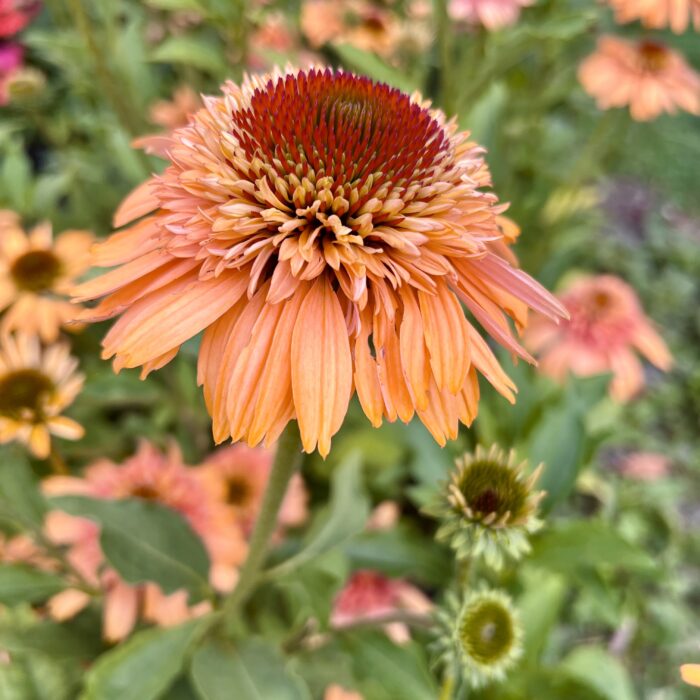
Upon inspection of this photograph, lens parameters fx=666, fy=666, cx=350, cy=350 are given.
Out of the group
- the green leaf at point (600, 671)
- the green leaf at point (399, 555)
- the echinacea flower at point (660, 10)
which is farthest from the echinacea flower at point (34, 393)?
the echinacea flower at point (660, 10)

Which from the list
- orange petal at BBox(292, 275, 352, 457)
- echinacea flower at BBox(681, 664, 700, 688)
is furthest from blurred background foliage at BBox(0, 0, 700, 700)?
echinacea flower at BBox(681, 664, 700, 688)

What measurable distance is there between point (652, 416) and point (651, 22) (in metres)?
1.34

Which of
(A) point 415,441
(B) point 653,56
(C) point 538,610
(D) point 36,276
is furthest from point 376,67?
(B) point 653,56

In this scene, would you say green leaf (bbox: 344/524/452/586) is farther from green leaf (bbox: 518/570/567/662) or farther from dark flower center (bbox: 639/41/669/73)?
dark flower center (bbox: 639/41/669/73)

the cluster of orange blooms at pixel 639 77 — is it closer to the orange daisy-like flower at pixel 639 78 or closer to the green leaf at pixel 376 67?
the orange daisy-like flower at pixel 639 78

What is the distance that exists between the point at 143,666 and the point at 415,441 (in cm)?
58

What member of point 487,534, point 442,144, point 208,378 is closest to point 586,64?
point 442,144

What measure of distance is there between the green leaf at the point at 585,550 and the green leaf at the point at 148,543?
1.80ft

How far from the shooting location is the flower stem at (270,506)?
745 mm

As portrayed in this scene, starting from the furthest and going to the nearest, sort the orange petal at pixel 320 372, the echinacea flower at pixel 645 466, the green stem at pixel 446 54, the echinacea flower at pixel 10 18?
the echinacea flower at pixel 645 466 → the echinacea flower at pixel 10 18 → the green stem at pixel 446 54 → the orange petal at pixel 320 372

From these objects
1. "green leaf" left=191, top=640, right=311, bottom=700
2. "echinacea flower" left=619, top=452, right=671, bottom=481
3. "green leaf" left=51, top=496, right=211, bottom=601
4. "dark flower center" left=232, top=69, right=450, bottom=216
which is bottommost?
"echinacea flower" left=619, top=452, right=671, bottom=481

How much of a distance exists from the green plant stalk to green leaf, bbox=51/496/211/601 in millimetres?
724

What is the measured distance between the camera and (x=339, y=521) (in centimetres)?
112

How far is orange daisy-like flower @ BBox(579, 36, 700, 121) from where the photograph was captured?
72.7 inches
